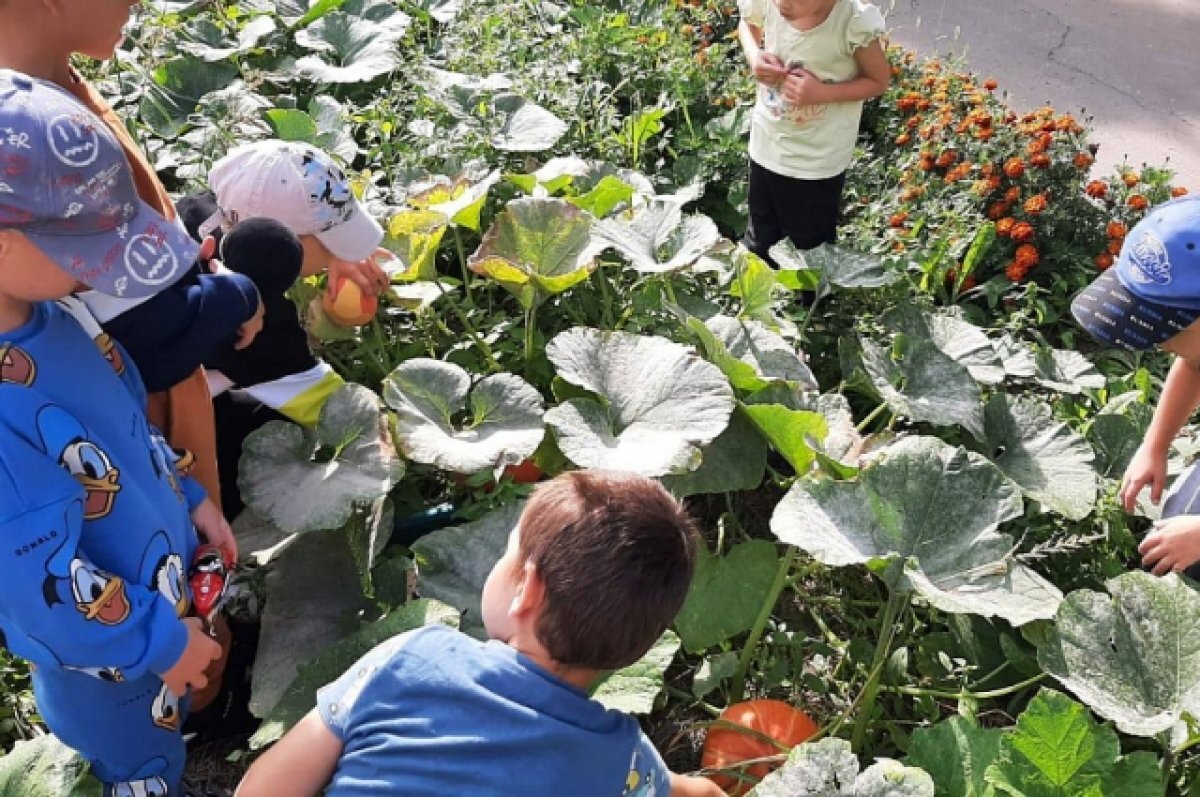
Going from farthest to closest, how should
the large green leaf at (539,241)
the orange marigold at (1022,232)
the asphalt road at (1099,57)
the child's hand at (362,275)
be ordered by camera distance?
1. the asphalt road at (1099,57)
2. the orange marigold at (1022,232)
3. the large green leaf at (539,241)
4. the child's hand at (362,275)

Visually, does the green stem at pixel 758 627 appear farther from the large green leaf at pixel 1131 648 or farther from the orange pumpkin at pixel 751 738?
the large green leaf at pixel 1131 648

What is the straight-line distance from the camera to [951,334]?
267 cm

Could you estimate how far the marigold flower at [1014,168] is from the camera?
3270mm

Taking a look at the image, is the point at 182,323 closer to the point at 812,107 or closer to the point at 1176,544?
the point at 1176,544

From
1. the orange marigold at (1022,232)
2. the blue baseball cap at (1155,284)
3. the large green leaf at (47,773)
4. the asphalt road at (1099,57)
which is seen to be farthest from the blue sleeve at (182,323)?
the asphalt road at (1099,57)

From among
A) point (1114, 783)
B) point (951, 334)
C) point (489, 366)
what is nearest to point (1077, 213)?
point (951, 334)

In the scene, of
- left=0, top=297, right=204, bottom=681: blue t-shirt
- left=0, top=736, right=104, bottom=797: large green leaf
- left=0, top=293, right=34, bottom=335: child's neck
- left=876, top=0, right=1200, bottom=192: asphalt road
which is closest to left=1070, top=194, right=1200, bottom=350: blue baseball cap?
left=0, top=297, right=204, bottom=681: blue t-shirt

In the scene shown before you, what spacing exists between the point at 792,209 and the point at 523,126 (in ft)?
2.73

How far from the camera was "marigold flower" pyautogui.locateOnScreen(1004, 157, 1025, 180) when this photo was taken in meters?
3.27

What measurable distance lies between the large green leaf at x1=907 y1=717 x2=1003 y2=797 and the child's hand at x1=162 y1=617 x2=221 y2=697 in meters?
1.10

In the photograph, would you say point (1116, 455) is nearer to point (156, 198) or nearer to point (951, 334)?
point (951, 334)

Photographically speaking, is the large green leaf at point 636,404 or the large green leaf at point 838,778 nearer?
the large green leaf at point 838,778

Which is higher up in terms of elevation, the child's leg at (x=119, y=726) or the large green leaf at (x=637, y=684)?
the large green leaf at (x=637, y=684)

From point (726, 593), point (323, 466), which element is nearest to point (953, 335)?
point (726, 593)
